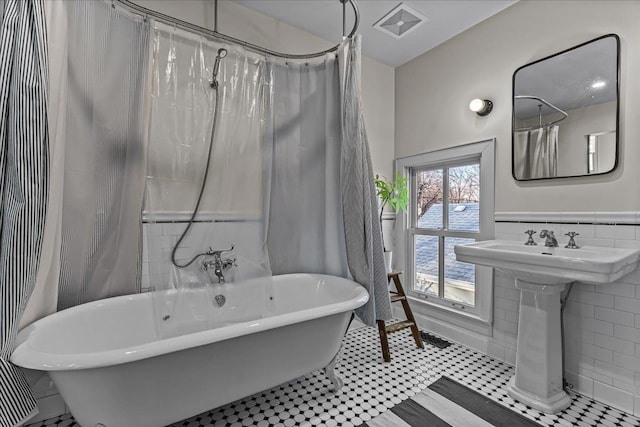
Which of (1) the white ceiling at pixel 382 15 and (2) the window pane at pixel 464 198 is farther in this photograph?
(2) the window pane at pixel 464 198

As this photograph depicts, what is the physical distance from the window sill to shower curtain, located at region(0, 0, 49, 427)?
2.63 metres

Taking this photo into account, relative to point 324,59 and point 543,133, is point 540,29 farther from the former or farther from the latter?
point 324,59

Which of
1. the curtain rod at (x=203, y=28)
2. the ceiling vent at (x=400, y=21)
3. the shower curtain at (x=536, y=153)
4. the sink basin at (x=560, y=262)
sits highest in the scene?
the ceiling vent at (x=400, y=21)

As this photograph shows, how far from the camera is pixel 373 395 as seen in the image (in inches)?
72.3

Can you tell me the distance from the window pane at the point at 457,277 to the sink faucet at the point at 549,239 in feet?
2.08

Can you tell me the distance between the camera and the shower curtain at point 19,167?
1090 mm

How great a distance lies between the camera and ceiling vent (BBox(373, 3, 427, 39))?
229 cm

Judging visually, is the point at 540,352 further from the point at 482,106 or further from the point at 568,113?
the point at 482,106

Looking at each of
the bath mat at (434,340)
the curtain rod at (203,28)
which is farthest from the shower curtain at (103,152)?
the bath mat at (434,340)

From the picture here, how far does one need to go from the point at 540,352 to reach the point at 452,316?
0.87m

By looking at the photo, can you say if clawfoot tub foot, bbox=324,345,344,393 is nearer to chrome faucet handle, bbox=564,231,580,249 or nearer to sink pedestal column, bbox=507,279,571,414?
sink pedestal column, bbox=507,279,571,414

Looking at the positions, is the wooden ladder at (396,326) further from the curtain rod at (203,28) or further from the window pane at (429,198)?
the curtain rod at (203,28)

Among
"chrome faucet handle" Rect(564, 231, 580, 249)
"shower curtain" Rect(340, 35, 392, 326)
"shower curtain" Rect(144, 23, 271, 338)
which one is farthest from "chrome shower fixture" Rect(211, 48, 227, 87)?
"chrome faucet handle" Rect(564, 231, 580, 249)

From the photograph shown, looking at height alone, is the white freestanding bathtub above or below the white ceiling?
below
